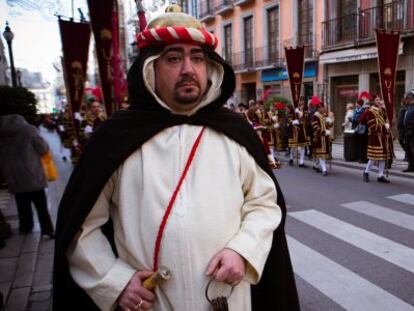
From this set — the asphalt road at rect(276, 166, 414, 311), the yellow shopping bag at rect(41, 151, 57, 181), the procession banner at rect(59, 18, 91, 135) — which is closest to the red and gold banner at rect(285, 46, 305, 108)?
the asphalt road at rect(276, 166, 414, 311)

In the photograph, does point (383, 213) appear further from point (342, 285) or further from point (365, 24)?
point (365, 24)

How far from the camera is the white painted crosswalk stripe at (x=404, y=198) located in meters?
7.01

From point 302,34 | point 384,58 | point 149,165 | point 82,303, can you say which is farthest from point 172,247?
point 302,34

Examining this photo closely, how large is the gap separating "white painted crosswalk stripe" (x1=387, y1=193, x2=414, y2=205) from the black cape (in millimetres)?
5882

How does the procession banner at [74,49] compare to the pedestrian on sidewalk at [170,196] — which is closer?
the pedestrian on sidewalk at [170,196]

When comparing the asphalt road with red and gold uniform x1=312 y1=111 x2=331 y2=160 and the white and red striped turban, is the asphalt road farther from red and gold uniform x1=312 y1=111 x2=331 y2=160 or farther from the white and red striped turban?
the white and red striped turban

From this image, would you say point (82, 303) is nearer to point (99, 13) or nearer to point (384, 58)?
point (99, 13)

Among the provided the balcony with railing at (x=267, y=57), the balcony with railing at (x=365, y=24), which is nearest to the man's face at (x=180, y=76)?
the balcony with railing at (x=365, y=24)

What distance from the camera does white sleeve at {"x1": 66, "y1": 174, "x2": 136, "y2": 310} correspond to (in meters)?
1.54

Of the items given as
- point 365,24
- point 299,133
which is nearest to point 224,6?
point 365,24

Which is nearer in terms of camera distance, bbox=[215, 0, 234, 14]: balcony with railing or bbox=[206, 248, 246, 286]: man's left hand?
bbox=[206, 248, 246, 286]: man's left hand

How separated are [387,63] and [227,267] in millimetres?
8578

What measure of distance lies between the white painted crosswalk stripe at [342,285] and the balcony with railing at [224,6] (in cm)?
2253

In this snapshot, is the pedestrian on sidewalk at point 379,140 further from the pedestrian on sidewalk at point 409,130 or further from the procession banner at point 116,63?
the procession banner at point 116,63
